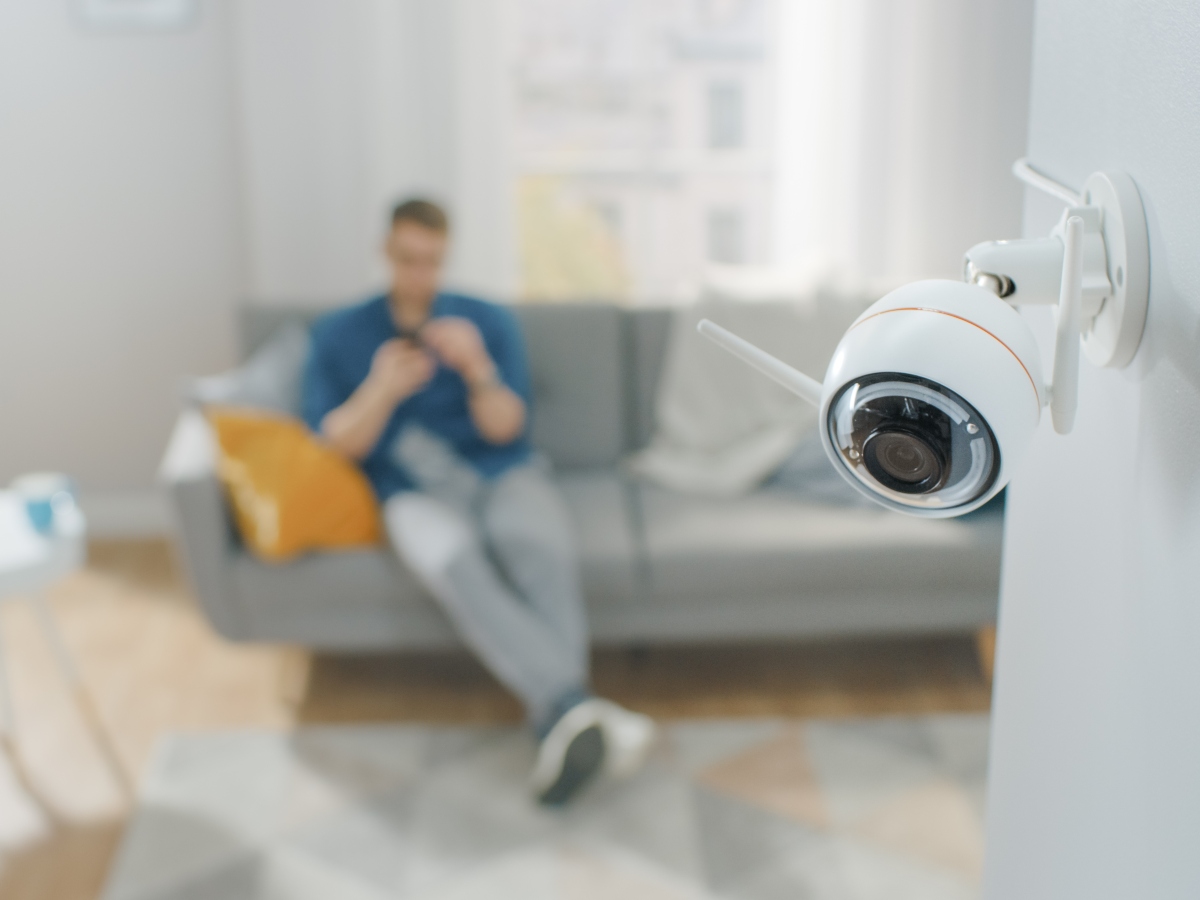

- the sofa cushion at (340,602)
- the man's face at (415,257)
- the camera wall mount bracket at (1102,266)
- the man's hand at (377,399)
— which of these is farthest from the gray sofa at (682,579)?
the camera wall mount bracket at (1102,266)

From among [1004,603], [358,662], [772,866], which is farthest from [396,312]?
[1004,603]

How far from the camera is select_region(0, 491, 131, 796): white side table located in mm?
2141

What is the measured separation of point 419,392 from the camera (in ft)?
8.13

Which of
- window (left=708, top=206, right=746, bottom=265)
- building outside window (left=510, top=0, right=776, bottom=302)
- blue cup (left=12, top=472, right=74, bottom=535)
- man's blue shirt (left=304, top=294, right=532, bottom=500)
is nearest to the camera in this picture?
blue cup (left=12, top=472, right=74, bottom=535)

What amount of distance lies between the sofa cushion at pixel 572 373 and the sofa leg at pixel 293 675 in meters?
0.71

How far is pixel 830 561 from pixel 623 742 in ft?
1.82

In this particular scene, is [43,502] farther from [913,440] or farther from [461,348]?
[913,440]

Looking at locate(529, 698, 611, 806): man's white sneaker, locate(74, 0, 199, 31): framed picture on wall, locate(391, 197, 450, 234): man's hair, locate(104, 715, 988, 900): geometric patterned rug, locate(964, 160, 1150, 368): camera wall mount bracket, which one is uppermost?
locate(74, 0, 199, 31): framed picture on wall

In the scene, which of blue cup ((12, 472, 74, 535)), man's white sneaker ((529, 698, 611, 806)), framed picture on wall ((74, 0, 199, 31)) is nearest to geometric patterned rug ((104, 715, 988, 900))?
man's white sneaker ((529, 698, 611, 806))

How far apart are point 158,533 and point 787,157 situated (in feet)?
6.64

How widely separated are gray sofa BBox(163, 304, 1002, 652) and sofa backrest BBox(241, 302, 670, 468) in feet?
1.15

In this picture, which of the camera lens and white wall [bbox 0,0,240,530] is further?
white wall [bbox 0,0,240,530]

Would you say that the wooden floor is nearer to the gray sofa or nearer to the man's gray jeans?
the gray sofa

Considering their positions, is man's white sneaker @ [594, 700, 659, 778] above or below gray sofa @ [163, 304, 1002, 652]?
below
